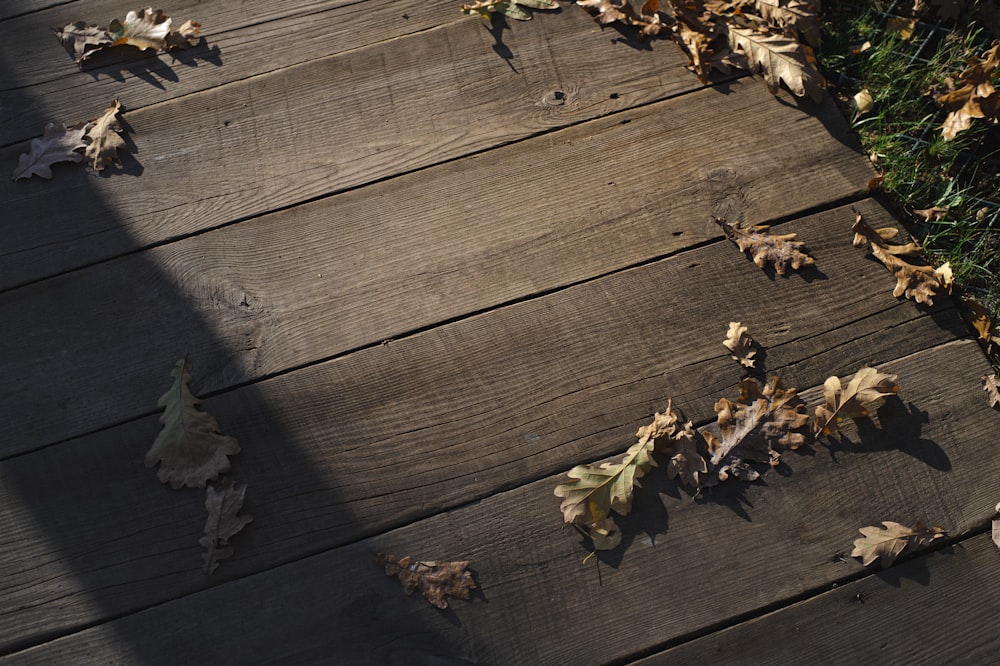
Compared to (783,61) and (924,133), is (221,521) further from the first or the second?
(924,133)

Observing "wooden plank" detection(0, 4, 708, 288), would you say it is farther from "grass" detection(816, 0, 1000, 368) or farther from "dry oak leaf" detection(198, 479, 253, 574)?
"dry oak leaf" detection(198, 479, 253, 574)

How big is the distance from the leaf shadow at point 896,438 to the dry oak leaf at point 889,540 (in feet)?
0.60

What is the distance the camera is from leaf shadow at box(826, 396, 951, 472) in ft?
6.40

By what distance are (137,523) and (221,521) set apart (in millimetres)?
216

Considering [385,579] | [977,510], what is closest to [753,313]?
[977,510]

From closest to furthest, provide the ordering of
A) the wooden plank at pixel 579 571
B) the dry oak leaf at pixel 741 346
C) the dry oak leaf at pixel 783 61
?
the wooden plank at pixel 579 571
the dry oak leaf at pixel 741 346
the dry oak leaf at pixel 783 61

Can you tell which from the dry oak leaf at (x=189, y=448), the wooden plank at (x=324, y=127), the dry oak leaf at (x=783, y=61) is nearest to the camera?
the dry oak leaf at (x=189, y=448)

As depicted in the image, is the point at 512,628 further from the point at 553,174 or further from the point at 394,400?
the point at 553,174

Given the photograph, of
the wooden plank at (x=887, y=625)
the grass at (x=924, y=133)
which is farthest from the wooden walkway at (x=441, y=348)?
the grass at (x=924, y=133)

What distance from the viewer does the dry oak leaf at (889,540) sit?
6.07ft

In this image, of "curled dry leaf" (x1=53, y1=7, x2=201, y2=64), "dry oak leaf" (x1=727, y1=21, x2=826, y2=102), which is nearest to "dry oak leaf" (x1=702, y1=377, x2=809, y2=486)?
"dry oak leaf" (x1=727, y1=21, x2=826, y2=102)

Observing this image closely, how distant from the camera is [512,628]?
180cm

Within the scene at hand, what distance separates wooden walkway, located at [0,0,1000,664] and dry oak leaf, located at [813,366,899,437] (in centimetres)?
6

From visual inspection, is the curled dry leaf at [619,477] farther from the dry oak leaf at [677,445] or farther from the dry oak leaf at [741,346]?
the dry oak leaf at [741,346]
